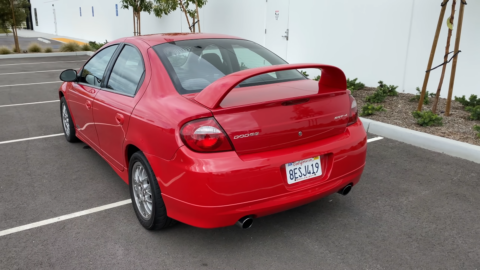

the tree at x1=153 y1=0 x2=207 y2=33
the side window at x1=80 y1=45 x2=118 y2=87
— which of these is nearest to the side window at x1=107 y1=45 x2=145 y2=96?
the side window at x1=80 y1=45 x2=118 y2=87

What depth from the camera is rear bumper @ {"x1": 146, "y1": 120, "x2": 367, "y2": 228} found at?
2.58 m

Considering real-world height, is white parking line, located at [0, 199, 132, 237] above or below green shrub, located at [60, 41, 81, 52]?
below

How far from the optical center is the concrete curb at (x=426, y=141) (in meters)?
4.83

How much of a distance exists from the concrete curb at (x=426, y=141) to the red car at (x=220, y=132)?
2.41 metres

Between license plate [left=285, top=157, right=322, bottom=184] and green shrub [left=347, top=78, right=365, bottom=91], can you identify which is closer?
license plate [left=285, top=157, right=322, bottom=184]

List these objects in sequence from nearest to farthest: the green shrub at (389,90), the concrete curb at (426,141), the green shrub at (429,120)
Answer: the concrete curb at (426,141), the green shrub at (429,120), the green shrub at (389,90)

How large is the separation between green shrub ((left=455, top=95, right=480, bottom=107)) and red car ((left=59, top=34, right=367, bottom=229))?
4.26m

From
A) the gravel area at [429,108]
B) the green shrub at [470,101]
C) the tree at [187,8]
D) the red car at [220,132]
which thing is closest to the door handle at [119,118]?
the red car at [220,132]

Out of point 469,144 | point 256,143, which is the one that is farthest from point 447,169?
point 256,143

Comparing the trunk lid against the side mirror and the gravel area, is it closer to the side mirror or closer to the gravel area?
the side mirror

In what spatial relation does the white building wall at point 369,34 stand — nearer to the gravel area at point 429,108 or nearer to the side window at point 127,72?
the gravel area at point 429,108

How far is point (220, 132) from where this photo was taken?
8.55ft

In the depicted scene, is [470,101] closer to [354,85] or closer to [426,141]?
[426,141]

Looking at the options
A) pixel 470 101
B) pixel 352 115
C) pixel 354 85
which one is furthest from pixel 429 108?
pixel 352 115
